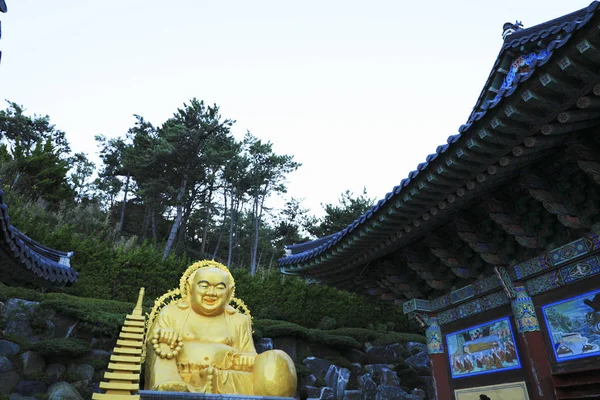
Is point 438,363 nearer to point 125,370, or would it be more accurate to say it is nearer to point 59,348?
point 125,370

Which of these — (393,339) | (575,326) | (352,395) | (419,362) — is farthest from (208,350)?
(393,339)

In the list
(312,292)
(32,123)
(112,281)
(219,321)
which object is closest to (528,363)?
(219,321)

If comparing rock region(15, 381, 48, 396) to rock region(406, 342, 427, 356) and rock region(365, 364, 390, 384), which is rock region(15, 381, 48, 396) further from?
rock region(406, 342, 427, 356)

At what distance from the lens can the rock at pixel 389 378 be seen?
12.9m

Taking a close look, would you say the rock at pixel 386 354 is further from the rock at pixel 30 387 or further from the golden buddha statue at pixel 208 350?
the golden buddha statue at pixel 208 350

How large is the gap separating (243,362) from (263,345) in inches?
348

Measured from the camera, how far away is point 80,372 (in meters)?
9.31

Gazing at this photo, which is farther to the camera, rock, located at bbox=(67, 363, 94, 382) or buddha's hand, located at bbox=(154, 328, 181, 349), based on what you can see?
rock, located at bbox=(67, 363, 94, 382)

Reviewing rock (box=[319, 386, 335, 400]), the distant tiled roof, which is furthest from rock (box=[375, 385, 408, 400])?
the distant tiled roof

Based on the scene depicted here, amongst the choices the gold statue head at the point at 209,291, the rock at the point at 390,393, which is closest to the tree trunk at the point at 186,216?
the rock at the point at 390,393

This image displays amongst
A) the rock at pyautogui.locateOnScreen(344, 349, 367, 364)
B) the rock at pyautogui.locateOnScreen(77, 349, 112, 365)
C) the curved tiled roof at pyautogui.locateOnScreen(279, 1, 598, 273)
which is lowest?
the rock at pyautogui.locateOnScreen(77, 349, 112, 365)

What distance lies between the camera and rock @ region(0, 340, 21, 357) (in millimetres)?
8914

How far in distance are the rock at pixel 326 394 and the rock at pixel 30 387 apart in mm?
7260

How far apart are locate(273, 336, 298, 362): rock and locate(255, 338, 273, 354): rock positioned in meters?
0.40
